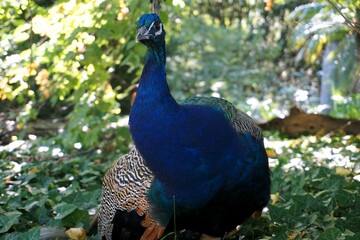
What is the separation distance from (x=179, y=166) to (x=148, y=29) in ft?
1.79

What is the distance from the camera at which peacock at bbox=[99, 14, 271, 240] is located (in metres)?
2.37

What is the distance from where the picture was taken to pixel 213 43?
45.1 ft

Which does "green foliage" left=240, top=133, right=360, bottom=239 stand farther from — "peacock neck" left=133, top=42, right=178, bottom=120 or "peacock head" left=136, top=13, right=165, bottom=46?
→ "peacock head" left=136, top=13, right=165, bottom=46

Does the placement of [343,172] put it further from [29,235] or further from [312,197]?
[29,235]

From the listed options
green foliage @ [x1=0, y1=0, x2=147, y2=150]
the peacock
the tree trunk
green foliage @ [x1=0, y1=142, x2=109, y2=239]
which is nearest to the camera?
the peacock

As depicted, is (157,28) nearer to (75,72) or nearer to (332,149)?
(75,72)

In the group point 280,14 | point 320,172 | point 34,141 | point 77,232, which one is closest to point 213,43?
point 280,14

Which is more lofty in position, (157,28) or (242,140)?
(157,28)

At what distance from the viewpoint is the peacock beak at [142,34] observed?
2.40 m

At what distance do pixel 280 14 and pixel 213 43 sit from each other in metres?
2.74

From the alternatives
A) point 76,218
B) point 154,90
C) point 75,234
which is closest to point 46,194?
point 76,218

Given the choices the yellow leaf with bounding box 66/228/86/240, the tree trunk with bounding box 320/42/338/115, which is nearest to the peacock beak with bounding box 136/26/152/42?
the yellow leaf with bounding box 66/228/86/240

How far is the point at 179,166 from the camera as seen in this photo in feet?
7.75

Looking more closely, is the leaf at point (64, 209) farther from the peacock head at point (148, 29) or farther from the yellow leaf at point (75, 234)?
the peacock head at point (148, 29)
